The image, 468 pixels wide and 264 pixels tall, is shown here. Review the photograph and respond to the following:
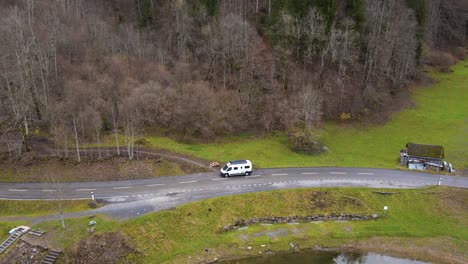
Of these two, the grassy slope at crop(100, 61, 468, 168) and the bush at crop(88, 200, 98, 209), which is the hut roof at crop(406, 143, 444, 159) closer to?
the grassy slope at crop(100, 61, 468, 168)

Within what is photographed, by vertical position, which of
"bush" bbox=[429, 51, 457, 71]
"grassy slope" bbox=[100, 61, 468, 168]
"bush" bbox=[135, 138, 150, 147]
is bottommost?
"grassy slope" bbox=[100, 61, 468, 168]

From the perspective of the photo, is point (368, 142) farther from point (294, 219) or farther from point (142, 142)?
point (142, 142)

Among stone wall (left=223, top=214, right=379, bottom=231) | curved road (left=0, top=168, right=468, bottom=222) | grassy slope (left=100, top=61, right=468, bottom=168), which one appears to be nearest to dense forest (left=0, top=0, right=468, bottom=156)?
grassy slope (left=100, top=61, right=468, bottom=168)

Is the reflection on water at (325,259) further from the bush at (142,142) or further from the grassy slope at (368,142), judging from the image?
the bush at (142,142)

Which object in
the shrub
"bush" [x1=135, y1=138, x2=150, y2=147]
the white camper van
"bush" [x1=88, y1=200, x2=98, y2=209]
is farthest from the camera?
the shrub

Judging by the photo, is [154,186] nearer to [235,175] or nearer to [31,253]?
[235,175]

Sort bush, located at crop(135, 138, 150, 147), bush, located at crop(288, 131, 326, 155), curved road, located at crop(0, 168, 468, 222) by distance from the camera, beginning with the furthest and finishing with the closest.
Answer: bush, located at crop(288, 131, 326, 155) < bush, located at crop(135, 138, 150, 147) < curved road, located at crop(0, 168, 468, 222)

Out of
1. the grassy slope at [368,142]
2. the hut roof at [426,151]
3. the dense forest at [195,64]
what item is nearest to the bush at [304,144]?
the grassy slope at [368,142]

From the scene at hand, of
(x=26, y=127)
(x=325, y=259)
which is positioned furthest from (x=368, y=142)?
(x=26, y=127)
